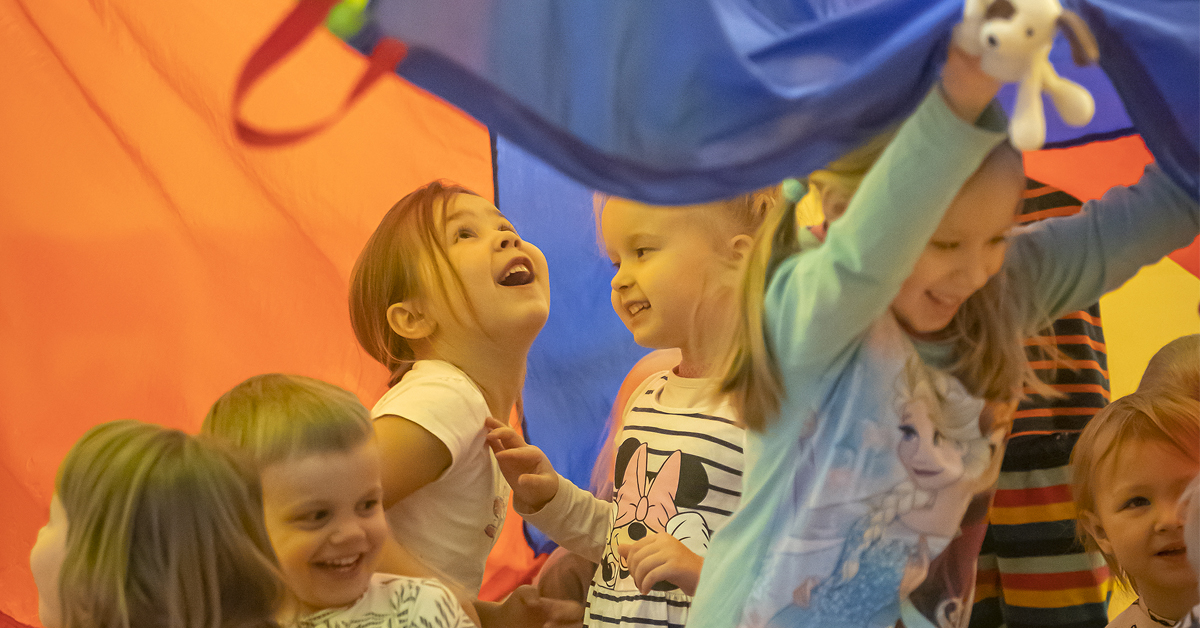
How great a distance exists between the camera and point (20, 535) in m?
0.85

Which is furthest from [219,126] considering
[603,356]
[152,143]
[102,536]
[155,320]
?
[603,356]

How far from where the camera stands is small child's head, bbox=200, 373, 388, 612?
74 cm

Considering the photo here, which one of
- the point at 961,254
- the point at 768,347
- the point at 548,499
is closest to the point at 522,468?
the point at 548,499

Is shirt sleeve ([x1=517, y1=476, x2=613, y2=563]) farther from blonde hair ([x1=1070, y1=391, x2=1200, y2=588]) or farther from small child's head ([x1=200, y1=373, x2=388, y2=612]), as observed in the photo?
blonde hair ([x1=1070, y1=391, x2=1200, y2=588])

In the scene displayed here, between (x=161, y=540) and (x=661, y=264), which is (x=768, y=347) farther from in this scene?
(x=161, y=540)

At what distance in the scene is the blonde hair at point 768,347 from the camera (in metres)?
0.69

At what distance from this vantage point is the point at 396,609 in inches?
30.7

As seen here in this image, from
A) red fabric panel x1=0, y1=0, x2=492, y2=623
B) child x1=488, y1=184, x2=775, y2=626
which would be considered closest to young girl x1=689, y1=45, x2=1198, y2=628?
child x1=488, y1=184, x2=775, y2=626

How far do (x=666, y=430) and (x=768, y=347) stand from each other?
0.75 ft

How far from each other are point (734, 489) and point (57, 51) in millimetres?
611

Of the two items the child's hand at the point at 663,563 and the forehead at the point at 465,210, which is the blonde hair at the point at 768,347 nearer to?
the child's hand at the point at 663,563

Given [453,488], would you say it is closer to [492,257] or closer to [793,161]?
[492,257]

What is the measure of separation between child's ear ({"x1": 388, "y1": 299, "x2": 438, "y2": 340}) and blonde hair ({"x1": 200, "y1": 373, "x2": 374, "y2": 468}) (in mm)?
93

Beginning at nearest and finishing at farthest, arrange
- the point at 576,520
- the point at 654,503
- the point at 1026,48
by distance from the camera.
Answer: the point at 1026,48 → the point at 654,503 → the point at 576,520
